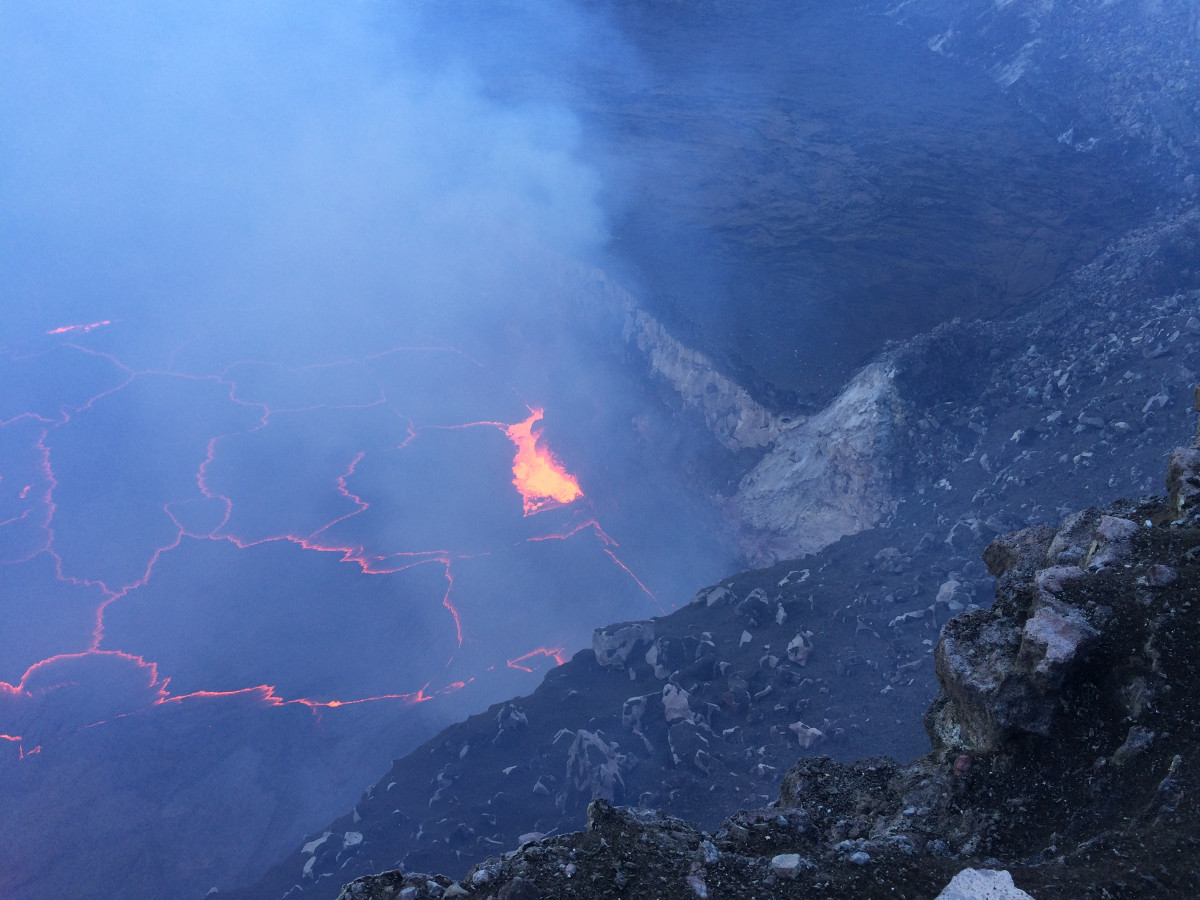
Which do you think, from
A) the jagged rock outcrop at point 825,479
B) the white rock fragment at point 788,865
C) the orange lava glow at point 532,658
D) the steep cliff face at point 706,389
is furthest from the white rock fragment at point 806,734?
the steep cliff face at point 706,389

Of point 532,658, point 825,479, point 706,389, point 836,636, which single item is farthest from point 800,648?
point 706,389

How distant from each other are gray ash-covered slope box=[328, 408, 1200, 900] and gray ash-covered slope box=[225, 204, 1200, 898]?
678 cm

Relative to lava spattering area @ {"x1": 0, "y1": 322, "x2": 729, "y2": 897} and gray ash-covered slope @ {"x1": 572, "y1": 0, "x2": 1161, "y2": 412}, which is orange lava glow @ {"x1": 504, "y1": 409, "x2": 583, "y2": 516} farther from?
gray ash-covered slope @ {"x1": 572, "y1": 0, "x2": 1161, "y2": 412}

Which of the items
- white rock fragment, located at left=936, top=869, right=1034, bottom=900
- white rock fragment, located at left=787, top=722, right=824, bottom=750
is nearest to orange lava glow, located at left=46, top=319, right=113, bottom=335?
white rock fragment, located at left=787, top=722, right=824, bottom=750

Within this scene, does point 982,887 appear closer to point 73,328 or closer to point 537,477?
point 537,477

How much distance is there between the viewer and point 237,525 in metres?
22.3

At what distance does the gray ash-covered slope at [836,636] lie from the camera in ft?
39.7

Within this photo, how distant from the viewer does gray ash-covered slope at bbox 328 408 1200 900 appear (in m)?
3.98

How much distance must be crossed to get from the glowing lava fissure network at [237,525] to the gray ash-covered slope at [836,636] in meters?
5.26

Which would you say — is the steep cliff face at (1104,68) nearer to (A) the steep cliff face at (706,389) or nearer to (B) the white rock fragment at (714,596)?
(A) the steep cliff face at (706,389)

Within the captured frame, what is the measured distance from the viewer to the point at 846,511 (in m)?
18.0

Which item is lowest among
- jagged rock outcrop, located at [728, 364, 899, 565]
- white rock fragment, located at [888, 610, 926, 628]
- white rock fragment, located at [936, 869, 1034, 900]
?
white rock fragment, located at [936, 869, 1034, 900]

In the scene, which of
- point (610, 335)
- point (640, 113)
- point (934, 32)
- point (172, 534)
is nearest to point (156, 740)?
point (172, 534)

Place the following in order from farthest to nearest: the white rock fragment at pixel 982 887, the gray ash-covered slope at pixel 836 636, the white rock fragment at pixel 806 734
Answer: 1. the gray ash-covered slope at pixel 836 636
2. the white rock fragment at pixel 806 734
3. the white rock fragment at pixel 982 887
